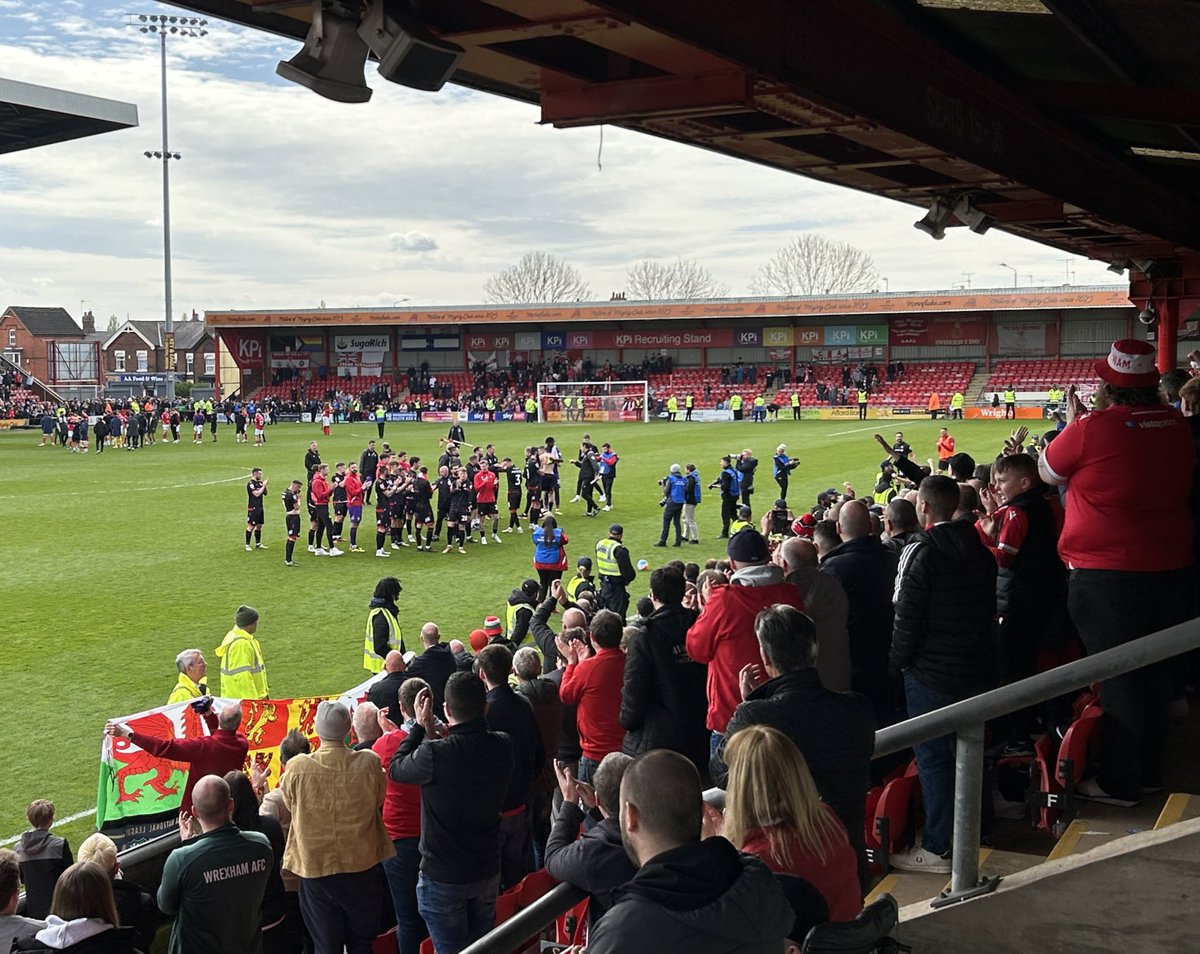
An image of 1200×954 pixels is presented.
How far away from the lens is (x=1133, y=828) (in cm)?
471

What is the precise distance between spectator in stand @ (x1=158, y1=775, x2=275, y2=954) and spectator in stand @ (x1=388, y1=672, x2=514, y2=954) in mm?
705

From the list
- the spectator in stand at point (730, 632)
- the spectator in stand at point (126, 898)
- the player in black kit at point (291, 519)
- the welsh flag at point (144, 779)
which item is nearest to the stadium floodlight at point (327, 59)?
the spectator in stand at point (730, 632)

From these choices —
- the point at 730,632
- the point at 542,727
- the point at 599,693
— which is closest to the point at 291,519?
the point at 542,727

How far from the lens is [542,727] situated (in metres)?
6.87

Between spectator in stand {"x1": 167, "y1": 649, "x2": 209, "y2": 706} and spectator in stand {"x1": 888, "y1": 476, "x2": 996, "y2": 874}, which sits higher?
spectator in stand {"x1": 888, "y1": 476, "x2": 996, "y2": 874}

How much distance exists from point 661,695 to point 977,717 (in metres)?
2.25

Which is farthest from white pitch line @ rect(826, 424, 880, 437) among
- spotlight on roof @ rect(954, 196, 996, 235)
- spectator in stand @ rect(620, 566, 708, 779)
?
spectator in stand @ rect(620, 566, 708, 779)

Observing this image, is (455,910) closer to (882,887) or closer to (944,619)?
(882,887)

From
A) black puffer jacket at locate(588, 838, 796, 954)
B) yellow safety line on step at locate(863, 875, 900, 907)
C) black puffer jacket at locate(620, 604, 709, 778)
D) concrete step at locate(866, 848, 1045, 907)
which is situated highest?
black puffer jacket at locate(588, 838, 796, 954)

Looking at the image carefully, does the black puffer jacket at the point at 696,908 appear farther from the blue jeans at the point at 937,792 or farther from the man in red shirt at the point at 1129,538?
the man in red shirt at the point at 1129,538

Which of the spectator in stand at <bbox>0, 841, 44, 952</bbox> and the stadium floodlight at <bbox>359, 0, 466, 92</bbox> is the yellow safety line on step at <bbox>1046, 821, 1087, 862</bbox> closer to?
the stadium floodlight at <bbox>359, 0, 466, 92</bbox>

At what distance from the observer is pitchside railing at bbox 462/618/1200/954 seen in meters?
3.60

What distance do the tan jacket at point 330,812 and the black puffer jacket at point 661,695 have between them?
1.22 metres

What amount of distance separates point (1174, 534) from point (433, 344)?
6060cm
